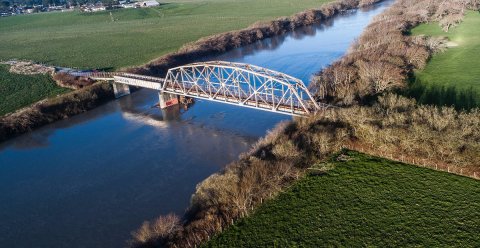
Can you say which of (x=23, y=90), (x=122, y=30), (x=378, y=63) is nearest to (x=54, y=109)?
(x=23, y=90)

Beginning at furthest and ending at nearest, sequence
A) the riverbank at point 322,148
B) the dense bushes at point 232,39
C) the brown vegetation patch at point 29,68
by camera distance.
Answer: the dense bushes at point 232,39 < the brown vegetation patch at point 29,68 < the riverbank at point 322,148

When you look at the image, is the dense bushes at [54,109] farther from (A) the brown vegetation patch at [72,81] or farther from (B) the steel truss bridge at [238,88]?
(B) the steel truss bridge at [238,88]

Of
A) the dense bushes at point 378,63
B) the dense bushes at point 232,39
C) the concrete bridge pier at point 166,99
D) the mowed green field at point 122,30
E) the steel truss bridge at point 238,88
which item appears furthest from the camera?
the mowed green field at point 122,30

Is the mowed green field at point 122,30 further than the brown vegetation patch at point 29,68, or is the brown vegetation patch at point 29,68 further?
the mowed green field at point 122,30

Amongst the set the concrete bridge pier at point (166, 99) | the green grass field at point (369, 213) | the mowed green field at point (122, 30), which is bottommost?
the green grass field at point (369, 213)

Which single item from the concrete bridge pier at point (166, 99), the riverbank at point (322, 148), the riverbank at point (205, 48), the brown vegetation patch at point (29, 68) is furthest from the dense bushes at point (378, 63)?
the brown vegetation patch at point (29, 68)

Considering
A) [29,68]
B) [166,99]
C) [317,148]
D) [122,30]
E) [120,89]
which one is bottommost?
[317,148]

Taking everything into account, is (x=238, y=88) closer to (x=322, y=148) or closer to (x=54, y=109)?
(x=322, y=148)

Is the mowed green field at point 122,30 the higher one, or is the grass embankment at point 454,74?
the mowed green field at point 122,30
